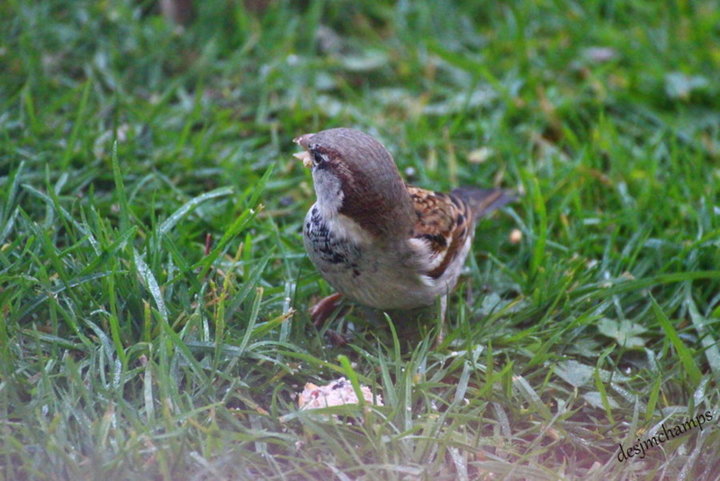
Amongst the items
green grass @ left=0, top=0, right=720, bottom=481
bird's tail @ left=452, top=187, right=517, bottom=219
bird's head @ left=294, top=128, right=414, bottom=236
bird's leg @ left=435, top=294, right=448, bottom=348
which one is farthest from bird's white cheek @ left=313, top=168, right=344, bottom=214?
bird's tail @ left=452, top=187, right=517, bottom=219

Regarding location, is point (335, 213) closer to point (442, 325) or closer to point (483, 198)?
point (442, 325)

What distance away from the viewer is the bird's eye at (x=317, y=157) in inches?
129

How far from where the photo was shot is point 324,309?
12.2ft

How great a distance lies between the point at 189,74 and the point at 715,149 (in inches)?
122

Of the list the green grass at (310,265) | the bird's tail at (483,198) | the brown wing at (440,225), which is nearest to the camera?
the green grass at (310,265)

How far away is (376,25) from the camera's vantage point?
5.84 m

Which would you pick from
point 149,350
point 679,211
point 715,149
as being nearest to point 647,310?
point 679,211

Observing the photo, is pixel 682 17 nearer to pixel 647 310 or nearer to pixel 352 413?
pixel 647 310

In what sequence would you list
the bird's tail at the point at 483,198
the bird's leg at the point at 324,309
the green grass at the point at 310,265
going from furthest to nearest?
1. the bird's tail at the point at 483,198
2. the bird's leg at the point at 324,309
3. the green grass at the point at 310,265

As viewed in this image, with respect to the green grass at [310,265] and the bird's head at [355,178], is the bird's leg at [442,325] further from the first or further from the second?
the bird's head at [355,178]

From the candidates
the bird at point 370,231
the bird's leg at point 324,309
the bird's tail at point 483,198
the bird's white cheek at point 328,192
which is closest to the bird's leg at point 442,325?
the bird at point 370,231

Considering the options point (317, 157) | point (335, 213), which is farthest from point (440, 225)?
point (317, 157)

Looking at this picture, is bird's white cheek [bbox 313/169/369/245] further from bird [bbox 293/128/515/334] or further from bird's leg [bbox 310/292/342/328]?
bird's leg [bbox 310/292/342/328]

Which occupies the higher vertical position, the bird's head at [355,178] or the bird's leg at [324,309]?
the bird's head at [355,178]
